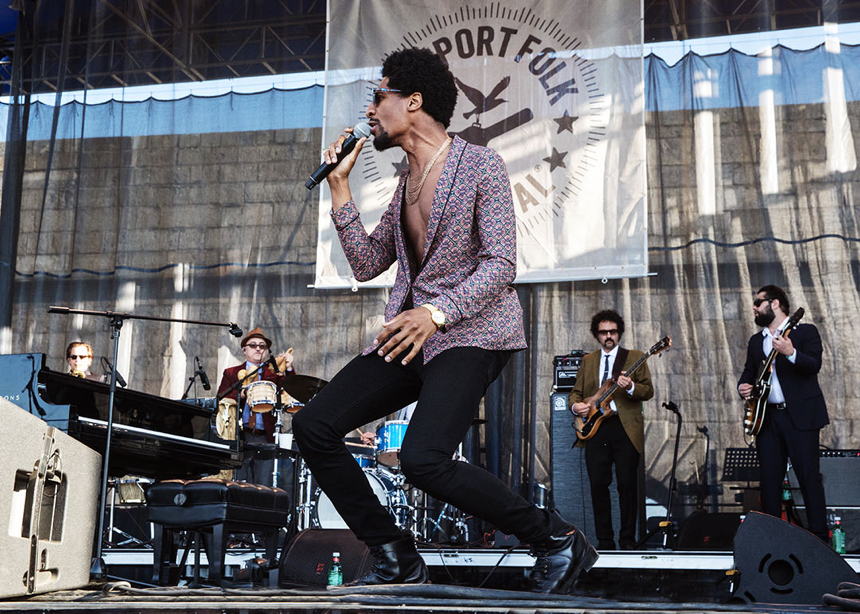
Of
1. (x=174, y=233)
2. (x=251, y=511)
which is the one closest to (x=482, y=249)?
(x=251, y=511)

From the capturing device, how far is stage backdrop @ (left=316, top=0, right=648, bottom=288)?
6.79 meters

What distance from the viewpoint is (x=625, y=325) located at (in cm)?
697

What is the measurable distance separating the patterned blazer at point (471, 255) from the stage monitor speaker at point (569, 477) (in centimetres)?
402

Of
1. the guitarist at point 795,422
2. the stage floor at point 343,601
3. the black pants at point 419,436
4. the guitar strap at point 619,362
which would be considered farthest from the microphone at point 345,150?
the guitar strap at point 619,362

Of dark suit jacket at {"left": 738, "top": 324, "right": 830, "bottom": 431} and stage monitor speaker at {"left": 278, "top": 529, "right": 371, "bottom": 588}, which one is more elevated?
dark suit jacket at {"left": 738, "top": 324, "right": 830, "bottom": 431}

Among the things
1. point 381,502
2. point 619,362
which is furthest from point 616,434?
point 381,502

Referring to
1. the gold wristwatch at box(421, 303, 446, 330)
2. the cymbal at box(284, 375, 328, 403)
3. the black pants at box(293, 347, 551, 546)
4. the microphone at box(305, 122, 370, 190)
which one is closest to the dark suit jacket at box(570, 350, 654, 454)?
the cymbal at box(284, 375, 328, 403)

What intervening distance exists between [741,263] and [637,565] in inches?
126

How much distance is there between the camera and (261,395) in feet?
21.4

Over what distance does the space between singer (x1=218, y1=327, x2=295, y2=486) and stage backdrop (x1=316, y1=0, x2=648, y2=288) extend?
672 millimetres

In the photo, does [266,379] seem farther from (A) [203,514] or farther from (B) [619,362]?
(A) [203,514]

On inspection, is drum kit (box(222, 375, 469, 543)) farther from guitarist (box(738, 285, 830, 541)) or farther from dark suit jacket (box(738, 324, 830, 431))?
dark suit jacket (box(738, 324, 830, 431))

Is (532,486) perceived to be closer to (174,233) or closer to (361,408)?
(174,233)

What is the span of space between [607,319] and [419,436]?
418 centimetres
